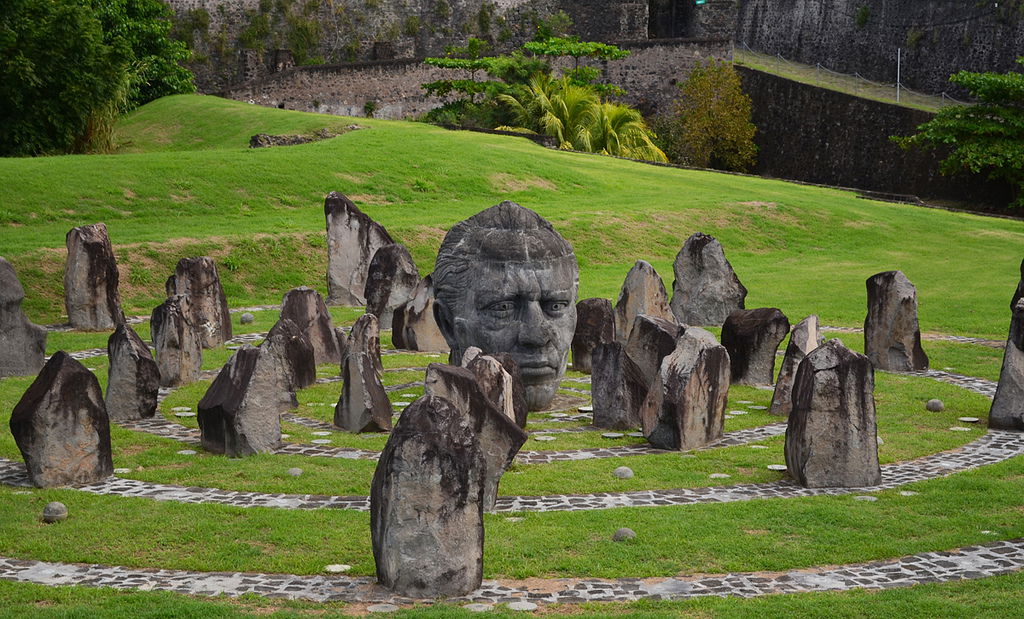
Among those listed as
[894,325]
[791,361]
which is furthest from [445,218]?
[791,361]

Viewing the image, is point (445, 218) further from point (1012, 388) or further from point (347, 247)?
point (1012, 388)

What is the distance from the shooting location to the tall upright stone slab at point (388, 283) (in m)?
20.0

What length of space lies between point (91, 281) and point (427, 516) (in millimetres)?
13612

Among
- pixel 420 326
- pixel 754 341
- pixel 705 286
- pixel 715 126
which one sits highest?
pixel 715 126

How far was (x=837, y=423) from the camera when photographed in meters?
10.5

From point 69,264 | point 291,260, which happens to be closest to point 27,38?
point 291,260

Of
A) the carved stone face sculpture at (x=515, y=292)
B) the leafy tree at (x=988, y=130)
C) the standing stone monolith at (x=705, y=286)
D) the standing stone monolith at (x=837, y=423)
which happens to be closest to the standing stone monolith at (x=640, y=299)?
the carved stone face sculpture at (x=515, y=292)

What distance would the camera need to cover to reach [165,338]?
603 inches

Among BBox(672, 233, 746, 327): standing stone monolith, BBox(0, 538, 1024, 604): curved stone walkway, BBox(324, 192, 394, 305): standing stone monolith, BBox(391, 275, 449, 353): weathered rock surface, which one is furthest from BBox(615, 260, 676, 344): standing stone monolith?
BBox(0, 538, 1024, 604): curved stone walkway

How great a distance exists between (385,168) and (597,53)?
28639 mm

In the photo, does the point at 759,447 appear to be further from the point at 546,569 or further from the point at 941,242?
the point at 941,242

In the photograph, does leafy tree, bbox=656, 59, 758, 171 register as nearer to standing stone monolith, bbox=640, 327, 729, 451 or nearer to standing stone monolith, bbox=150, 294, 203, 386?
standing stone monolith, bbox=150, 294, 203, 386

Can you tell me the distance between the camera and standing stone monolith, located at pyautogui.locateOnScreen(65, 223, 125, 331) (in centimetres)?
1972

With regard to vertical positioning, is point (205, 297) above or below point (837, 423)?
below
